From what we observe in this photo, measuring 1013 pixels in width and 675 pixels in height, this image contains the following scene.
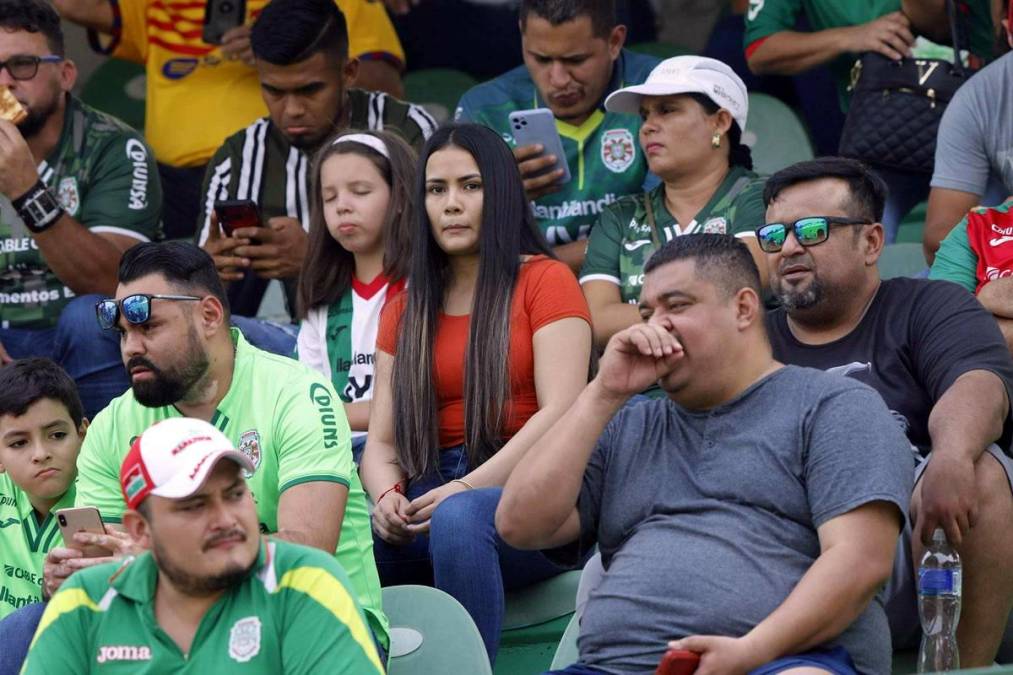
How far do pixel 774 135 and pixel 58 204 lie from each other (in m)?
3.01

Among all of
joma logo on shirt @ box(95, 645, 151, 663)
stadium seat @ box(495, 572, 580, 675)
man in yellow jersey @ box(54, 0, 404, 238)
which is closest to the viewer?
joma logo on shirt @ box(95, 645, 151, 663)

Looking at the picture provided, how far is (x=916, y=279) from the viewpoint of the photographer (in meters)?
4.17

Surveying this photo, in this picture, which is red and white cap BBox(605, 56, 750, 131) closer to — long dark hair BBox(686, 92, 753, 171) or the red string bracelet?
long dark hair BBox(686, 92, 753, 171)

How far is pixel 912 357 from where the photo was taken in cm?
403

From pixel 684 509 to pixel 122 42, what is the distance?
13.8 ft

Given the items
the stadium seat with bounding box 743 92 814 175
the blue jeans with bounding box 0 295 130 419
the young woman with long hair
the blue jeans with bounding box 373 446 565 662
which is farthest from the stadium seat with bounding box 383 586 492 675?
the stadium seat with bounding box 743 92 814 175

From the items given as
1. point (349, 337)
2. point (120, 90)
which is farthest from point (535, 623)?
point (120, 90)

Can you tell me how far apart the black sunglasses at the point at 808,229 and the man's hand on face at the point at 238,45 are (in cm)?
297

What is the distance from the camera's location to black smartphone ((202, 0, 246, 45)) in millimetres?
6668

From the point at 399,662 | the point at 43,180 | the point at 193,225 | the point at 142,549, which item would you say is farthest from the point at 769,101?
the point at 142,549

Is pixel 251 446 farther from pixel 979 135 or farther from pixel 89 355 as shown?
pixel 979 135

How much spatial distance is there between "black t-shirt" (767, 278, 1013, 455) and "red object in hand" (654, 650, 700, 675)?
1110 mm

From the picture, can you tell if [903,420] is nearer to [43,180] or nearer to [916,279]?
[916,279]

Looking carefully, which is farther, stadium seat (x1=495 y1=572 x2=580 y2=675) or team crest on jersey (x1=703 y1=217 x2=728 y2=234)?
team crest on jersey (x1=703 y1=217 x2=728 y2=234)
